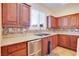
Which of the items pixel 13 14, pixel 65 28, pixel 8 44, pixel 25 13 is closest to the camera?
pixel 8 44

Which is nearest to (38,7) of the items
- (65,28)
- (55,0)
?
(65,28)

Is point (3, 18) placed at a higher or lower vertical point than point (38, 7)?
lower

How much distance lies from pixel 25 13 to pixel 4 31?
0.59 meters

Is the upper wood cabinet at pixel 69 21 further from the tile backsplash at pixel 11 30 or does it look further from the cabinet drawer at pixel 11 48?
the cabinet drawer at pixel 11 48

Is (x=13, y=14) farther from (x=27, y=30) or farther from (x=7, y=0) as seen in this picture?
(x=7, y=0)

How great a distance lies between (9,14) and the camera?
5.59 feet

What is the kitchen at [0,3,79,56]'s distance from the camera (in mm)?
1643

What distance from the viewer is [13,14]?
5.84ft

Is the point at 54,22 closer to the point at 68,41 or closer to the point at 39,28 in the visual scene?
the point at 39,28

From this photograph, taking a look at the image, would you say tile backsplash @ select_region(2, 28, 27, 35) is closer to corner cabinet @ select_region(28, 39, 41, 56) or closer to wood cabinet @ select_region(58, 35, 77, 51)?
corner cabinet @ select_region(28, 39, 41, 56)

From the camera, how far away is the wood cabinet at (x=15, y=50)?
1.26 m

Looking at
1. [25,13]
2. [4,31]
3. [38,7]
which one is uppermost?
[38,7]

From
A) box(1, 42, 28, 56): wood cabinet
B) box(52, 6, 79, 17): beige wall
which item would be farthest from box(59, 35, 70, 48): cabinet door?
box(1, 42, 28, 56): wood cabinet

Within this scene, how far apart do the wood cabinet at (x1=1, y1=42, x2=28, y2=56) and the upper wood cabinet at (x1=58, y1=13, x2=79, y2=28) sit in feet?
5.83
